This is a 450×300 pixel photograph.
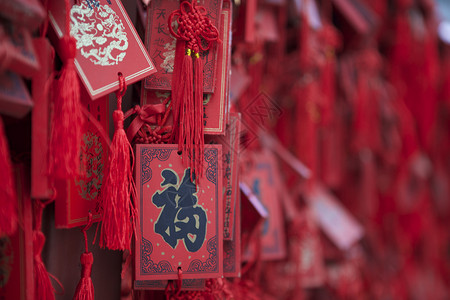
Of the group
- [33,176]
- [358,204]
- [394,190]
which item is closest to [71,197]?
[33,176]

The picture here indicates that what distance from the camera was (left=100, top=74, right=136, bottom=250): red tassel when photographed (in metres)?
0.45

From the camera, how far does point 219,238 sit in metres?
0.51

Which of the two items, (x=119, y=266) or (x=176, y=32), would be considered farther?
(x=119, y=266)

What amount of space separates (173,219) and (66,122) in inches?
7.1

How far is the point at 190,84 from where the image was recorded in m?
0.50

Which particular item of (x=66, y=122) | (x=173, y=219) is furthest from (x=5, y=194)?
(x=173, y=219)

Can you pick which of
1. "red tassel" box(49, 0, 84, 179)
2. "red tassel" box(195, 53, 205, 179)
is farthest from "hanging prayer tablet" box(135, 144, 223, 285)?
"red tassel" box(49, 0, 84, 179)

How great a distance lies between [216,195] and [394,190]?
4.65 ft

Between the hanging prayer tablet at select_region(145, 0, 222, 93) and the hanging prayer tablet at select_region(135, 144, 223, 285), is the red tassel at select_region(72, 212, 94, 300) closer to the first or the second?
the hanging prayer tablet at select_region(135, 144, 223, 285)

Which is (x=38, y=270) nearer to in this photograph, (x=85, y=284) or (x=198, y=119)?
(x=85, y=284)

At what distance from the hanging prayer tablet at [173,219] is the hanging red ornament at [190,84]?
0.02m

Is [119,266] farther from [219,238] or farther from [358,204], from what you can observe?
[358,204]

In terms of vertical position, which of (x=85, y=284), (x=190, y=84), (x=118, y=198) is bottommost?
(x=85, y=284)

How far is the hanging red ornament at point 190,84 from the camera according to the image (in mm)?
501
